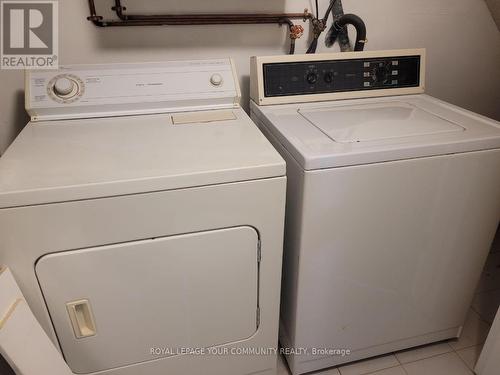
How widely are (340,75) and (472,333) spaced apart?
1.30 metres

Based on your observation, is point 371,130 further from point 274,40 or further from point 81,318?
point 81,318

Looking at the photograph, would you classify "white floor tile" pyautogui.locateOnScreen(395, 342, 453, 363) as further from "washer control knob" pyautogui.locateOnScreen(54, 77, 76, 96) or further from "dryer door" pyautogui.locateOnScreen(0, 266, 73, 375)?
"washer control knob" pyautogui.locateOnScreen(54, 77, 76, 96)

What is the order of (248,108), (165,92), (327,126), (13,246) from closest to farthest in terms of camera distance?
(13,246), (327,126), (165,92), (248,108)

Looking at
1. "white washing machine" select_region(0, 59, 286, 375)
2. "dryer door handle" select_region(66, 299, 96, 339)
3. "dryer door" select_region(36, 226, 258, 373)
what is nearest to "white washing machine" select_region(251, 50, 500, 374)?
"white washing machine" select_region(0, 59, 286, 375)

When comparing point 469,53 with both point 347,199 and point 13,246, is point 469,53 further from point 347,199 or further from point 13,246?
point 13,246

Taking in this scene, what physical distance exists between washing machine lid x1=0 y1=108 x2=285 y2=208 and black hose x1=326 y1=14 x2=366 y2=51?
2.30ft

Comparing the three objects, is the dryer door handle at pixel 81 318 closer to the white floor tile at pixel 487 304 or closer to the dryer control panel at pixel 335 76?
the dryer control panel at pixel 335 76

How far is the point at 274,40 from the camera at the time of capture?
1.58 meters

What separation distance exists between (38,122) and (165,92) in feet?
1.48

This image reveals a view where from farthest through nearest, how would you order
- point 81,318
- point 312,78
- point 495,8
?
1. point 495,8
2. point 312,78
3. point 81,318

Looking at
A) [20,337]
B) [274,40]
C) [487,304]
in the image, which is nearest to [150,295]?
[20,337]

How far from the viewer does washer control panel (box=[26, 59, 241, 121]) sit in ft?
4.08

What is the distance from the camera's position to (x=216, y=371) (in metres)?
1.26

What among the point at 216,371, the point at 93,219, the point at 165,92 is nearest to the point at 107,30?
the point at 165,92
